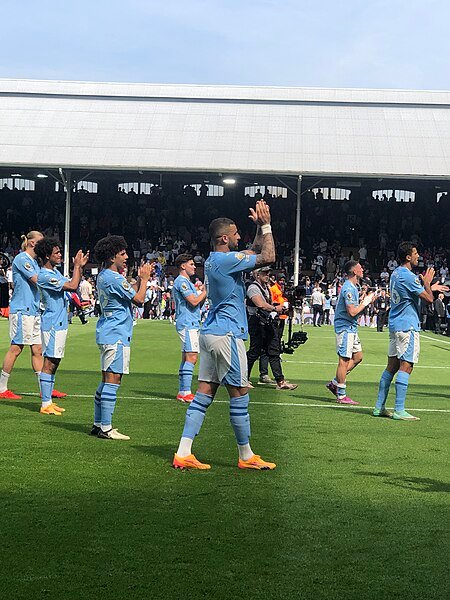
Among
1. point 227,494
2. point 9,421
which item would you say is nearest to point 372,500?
point 227,494

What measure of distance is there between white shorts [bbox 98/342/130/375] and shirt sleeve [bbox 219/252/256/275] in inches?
78.9

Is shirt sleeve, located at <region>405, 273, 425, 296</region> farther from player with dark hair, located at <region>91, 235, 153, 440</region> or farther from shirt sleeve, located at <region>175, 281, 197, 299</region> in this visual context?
player with dark hair, located at <region>91, 235, 153, 440</region>

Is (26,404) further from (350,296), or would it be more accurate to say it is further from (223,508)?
(223,508)

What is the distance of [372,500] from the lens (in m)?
6.69

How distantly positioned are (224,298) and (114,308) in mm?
1949

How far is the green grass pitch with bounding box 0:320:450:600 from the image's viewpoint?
4773 mm

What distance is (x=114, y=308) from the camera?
30.4 ft

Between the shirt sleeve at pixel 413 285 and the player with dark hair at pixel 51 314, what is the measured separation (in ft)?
12.6

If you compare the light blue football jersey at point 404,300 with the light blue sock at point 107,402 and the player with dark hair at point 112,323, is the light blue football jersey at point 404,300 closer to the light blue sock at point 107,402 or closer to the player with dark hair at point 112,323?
the player with dark hair at point 112,323

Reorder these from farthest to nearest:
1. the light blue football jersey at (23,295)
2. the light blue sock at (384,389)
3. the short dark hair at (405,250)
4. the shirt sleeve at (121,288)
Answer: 1. the light blue football jersey at (23,295)
2. the light blue sock at (384,389)
3. the short dark hair at (405,250)
4. the shirt sleeve at (121,288)

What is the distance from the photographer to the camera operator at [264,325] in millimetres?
14017

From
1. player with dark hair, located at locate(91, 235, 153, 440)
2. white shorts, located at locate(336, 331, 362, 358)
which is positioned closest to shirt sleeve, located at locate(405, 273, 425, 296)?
white shorts, located at locate(336, 331, 362, 358)

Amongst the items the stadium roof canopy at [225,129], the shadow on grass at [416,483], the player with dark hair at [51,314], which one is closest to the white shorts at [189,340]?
the player with dark hair at [51,314]

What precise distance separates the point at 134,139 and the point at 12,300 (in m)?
31.8
